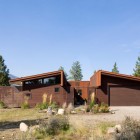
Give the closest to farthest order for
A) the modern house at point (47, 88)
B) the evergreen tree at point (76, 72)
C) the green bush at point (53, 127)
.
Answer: the green bush at point (53, 127) → the modern house at point (47, 88) → the evergreen tree at point (76, 72)

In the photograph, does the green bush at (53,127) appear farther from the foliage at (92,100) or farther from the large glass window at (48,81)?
the large glass window at (48,81)

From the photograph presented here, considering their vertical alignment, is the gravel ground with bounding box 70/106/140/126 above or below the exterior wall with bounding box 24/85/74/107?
below

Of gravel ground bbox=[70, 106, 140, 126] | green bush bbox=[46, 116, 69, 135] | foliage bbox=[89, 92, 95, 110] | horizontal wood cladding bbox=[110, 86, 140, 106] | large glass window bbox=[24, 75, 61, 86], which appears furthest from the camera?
horizontal wood cladding bbox=[110, 86, 140, 106]

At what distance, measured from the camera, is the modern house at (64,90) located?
3180cm

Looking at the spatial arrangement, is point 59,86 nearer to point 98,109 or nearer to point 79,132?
point 98,109

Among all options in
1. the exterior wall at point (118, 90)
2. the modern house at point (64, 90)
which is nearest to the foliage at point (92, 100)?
the modern house at point (64, 90)

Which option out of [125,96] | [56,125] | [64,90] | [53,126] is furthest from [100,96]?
[53,126]

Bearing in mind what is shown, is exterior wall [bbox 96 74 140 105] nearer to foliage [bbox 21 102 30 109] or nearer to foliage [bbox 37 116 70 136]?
foliage [bbox 21 102 30 109]

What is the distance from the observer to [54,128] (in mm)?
12648

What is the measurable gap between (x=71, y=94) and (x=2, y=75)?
23.4 m

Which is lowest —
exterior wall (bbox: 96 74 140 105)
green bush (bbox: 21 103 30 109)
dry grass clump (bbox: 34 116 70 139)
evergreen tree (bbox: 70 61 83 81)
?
dry grass clump (bbox: 34 116 70 139)

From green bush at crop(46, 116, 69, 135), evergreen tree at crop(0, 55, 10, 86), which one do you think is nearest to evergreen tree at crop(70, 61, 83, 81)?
evergreen tree at crop(0, 55, 10, 86)

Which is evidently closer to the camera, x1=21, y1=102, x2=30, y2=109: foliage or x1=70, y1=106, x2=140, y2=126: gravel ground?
x1=70, y1=106, x2=140, y2=126: gravel ground

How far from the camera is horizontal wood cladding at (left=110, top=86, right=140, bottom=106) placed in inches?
1298
